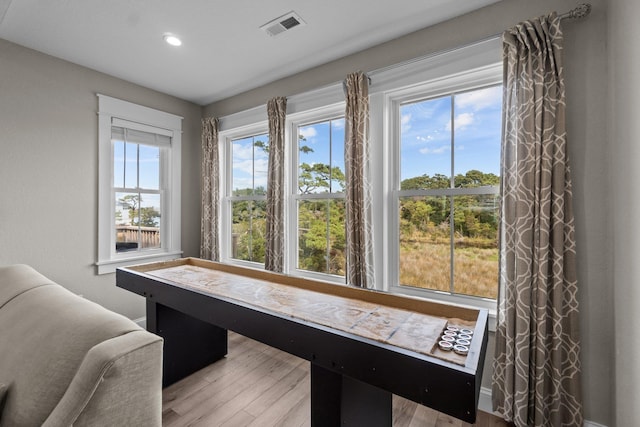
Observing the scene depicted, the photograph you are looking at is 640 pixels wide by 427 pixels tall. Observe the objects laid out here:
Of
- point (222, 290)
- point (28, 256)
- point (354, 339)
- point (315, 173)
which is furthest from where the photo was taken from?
point (315, 173)

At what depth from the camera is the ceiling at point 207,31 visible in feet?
6.40

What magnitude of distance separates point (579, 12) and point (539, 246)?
1.32m

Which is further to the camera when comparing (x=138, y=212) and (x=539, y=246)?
(x=138, y=212)

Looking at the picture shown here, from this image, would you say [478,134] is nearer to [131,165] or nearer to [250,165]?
[250,165]

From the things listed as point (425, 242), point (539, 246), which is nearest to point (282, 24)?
point (425, 242)

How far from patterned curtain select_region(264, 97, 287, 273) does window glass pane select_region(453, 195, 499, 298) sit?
1.60m

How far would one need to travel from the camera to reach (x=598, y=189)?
161 cm

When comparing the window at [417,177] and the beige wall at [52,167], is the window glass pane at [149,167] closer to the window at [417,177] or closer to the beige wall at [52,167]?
the beige wall at [52,167]

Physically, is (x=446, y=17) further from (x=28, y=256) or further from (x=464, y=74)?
(x=28, y=256)

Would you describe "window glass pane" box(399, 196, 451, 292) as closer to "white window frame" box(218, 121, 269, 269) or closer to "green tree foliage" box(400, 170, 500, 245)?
"green tree foliage" box(400, 170, 500, 245)

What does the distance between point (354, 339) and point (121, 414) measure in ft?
2.40

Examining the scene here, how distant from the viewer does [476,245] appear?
6.81 ft

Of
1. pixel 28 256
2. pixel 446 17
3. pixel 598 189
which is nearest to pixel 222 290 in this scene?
pixel 28 256

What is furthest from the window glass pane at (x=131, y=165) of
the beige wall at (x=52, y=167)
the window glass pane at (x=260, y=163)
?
the window glass pane at (x=260, y=163)
